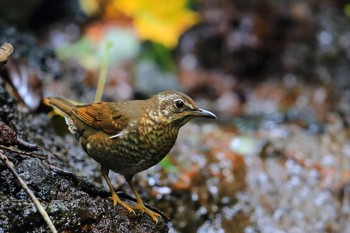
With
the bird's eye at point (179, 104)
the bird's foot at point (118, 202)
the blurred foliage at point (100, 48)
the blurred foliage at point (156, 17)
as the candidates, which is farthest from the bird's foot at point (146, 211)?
the blurred foliage at point (156, 17)

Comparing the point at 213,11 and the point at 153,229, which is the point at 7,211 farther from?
the point at 213,11

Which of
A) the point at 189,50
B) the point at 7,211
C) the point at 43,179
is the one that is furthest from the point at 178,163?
the point at 189,50

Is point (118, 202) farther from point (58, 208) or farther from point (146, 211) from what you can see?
point (58, 208)

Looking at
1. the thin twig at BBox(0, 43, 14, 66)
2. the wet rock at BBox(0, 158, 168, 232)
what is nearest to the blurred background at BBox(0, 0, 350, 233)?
the wet rock at BBox(0, 158, 168, 232)

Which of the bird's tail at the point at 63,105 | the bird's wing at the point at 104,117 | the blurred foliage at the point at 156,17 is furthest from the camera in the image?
the blurred foliage at the point at 156,17

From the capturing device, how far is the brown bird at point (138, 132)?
3.67m

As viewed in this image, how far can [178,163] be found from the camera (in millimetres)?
5855

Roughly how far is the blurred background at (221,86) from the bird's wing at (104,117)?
544 mm

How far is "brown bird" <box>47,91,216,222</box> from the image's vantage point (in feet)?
12.0

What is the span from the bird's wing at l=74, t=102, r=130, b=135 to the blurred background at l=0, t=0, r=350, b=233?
54 cm

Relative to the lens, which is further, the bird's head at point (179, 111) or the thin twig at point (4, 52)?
the bird's head at point (179, 111)

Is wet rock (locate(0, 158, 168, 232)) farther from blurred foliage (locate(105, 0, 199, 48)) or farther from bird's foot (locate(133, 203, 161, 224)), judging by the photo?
blurred foliage (locate(105, 0, 199, 48))

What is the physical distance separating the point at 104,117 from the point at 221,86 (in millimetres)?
5473

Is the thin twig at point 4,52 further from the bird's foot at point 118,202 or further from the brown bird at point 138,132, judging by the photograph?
the bird's foot at point 118,202
